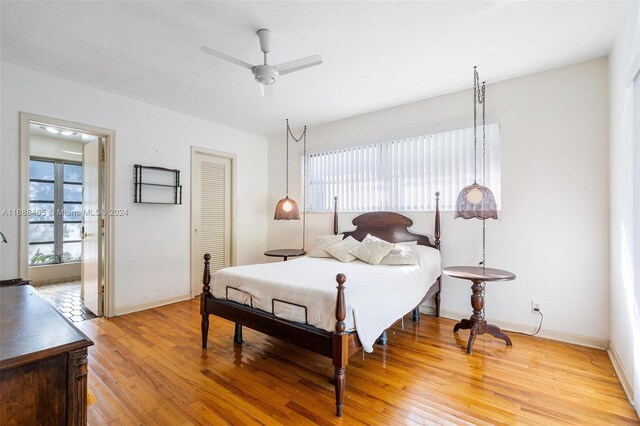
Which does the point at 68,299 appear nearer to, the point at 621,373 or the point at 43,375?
the point at 43,375

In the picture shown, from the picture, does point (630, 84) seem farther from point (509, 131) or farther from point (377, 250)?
point (377, 250)

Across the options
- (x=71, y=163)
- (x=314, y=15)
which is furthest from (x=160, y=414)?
(x=71, y=163)

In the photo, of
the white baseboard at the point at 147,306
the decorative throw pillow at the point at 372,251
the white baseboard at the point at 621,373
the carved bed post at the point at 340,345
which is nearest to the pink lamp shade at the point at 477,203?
the decorative throw pillow at the point at 372,251

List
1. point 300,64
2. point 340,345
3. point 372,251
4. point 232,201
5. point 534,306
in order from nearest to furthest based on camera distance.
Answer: point 340,345, point 300,64, point 534,306, point 372,251, point 232,201

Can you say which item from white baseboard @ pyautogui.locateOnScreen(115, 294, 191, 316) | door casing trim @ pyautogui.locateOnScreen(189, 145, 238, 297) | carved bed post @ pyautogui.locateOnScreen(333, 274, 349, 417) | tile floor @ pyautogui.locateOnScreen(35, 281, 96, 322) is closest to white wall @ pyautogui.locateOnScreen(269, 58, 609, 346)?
carved bed post @ pyautogui.locateOnScreen(333, 274, 349, 417)

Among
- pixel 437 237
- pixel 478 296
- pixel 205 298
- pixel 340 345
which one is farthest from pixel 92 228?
pixel 478 296

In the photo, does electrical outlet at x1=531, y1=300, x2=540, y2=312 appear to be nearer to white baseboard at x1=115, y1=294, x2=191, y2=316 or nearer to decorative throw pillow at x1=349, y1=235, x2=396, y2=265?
decorative throw pillow at x1=349, y1=235, x2=396, y2=265

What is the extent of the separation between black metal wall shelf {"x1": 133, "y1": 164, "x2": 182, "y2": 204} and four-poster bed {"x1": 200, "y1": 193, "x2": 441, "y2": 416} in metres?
1.79

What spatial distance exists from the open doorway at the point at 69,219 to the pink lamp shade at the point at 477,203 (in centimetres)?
414

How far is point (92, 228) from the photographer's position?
3.84 meters

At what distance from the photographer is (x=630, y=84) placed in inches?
79.9

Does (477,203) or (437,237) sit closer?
(477,203)

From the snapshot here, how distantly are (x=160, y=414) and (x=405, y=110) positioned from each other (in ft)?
13.2

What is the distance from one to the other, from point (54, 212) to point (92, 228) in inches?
119
